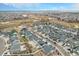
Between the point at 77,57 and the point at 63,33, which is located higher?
the point at 63,33

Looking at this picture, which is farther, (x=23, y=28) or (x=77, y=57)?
(x=23, y=28)

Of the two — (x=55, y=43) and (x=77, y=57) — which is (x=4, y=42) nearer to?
(x=55, y=43)

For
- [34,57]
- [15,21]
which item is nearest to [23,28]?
[15,21]

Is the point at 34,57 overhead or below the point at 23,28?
below

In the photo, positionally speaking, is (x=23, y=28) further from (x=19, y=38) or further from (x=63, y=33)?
(x=63, y=33)

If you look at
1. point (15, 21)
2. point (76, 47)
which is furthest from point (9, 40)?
point (76, 47)

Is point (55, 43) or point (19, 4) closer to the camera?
point (55, 43)

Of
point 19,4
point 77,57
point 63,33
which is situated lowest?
point 77,57

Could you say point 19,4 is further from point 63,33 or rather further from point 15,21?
point 63,33
